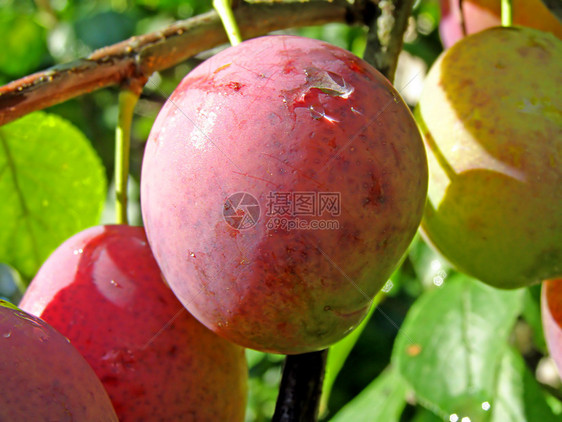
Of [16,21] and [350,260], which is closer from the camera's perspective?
[350,260]

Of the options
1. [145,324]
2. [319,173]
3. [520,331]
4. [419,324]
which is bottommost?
[520,331]

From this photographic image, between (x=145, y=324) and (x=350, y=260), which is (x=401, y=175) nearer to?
(x=350, y=260)

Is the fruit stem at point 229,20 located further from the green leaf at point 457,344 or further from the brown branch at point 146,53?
the green leaf at point 457,344

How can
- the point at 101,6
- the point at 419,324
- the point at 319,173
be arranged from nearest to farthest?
1. the point at 319,173
2. the point at 419,324
3. the point at 101,6

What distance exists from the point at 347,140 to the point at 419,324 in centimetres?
60

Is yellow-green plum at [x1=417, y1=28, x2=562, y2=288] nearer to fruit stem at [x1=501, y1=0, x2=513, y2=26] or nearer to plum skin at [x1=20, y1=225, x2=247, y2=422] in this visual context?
fruit stem at [x1=501, y1=0, x2=513, y2=26]

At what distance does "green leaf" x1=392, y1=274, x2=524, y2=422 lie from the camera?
2.87ft

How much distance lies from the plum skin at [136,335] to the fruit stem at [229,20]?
21 centimetres

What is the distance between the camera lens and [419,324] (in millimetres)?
986

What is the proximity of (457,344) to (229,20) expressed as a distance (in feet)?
1.96

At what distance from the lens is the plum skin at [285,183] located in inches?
17.9

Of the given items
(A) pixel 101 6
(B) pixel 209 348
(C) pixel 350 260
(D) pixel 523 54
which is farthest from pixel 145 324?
(A) pixel 101 6

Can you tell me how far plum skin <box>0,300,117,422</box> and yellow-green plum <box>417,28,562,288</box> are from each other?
37 cm

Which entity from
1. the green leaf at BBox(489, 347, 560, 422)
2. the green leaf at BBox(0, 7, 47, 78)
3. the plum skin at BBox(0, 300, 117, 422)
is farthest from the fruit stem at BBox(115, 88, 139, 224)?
the green leaf at BBox(0, 7, 47, 78)
